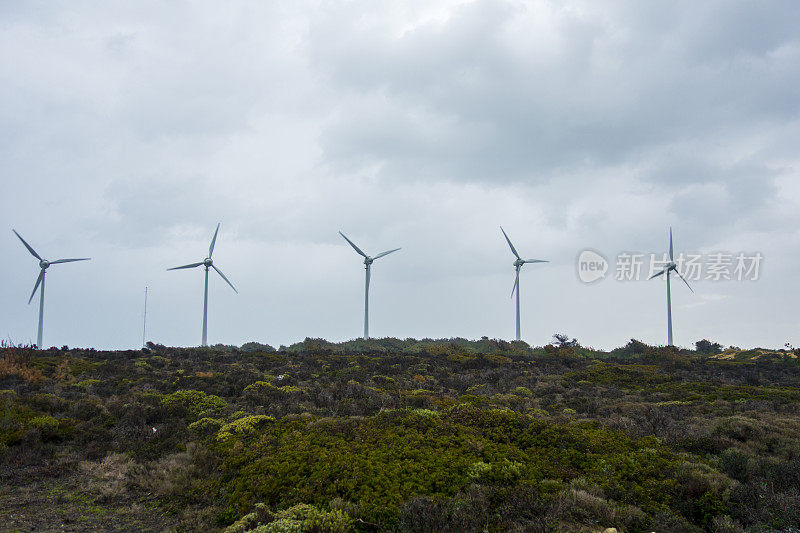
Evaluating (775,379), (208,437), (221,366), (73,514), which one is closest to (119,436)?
(208,437)

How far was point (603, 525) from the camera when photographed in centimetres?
796

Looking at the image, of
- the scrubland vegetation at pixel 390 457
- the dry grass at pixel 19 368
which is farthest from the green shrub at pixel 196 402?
the dry grass at pixel 19 368

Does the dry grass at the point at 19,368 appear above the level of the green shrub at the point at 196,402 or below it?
above

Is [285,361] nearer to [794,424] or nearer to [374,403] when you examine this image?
[374,403]

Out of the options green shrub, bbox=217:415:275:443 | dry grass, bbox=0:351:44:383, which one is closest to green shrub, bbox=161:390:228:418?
green shrub, bbox=217:415:275:443

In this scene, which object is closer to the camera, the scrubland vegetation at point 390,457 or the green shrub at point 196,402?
the scrubland vegetation at point 390,457

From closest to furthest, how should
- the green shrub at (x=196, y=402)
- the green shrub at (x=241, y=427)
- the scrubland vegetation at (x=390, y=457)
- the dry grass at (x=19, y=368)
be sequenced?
the scrubland vegetation at (x=390, y=457) < the green shrub at (x=241, y=427) < the green shrub at (x=196, y=402) < the dry grass at (x=19, y=368)

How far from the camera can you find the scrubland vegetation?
8.57m

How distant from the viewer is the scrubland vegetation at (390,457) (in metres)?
8.57

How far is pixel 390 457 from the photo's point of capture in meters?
10.7

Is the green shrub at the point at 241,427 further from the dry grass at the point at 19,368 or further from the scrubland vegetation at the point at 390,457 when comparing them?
the dry grass at the point at 19,368

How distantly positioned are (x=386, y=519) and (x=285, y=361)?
2369 centimetres

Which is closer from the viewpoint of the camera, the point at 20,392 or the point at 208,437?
the point at 208,437

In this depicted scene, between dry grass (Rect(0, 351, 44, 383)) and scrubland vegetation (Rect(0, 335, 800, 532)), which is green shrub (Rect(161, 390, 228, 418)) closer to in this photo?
scrubland vegetation (Rect(0, 335, 800, 532))
